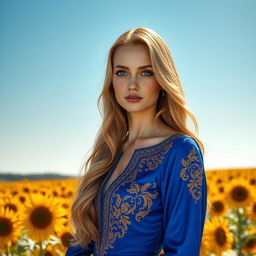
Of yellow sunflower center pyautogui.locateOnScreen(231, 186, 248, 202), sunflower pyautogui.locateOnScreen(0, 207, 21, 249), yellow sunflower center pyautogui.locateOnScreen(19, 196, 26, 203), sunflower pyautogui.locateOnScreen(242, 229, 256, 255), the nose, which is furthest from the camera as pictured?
yellow sunflower center pyautogui.locateOnScreen(19, 196, 26, 203)

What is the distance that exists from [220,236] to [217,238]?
48 millimetres

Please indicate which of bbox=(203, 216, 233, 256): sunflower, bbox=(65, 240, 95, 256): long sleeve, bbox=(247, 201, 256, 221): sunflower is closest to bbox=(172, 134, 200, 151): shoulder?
bbox=(65, 240, 95, 256): long sleeve

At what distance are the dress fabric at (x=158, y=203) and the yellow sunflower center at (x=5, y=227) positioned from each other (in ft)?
10.3

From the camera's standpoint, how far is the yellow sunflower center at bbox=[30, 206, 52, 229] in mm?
6090

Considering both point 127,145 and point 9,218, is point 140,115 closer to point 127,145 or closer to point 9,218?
point 127,145

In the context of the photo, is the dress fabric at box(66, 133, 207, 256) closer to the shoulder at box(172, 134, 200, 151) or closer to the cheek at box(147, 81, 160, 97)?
the shoulder at box(172, 134, 200, 151)

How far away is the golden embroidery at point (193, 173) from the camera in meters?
3.08

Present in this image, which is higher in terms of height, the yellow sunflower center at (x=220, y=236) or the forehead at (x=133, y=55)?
the forehead at (x=133, y=55)

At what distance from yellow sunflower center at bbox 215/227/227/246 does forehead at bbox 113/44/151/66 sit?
3.70 meters

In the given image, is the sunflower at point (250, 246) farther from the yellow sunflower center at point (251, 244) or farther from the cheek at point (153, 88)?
the cheek at point (153, 88)

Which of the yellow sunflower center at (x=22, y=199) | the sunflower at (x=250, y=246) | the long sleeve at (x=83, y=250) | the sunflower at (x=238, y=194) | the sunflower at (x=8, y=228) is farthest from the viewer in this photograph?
the yellow sunflower center at (x=22, y=199)

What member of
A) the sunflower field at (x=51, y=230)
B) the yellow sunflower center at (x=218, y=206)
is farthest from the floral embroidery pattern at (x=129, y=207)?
the yellow sunflower center at (x=218, y=206)

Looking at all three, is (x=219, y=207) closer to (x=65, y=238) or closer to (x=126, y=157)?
(x=65, y=238)

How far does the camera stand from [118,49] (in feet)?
12.0
